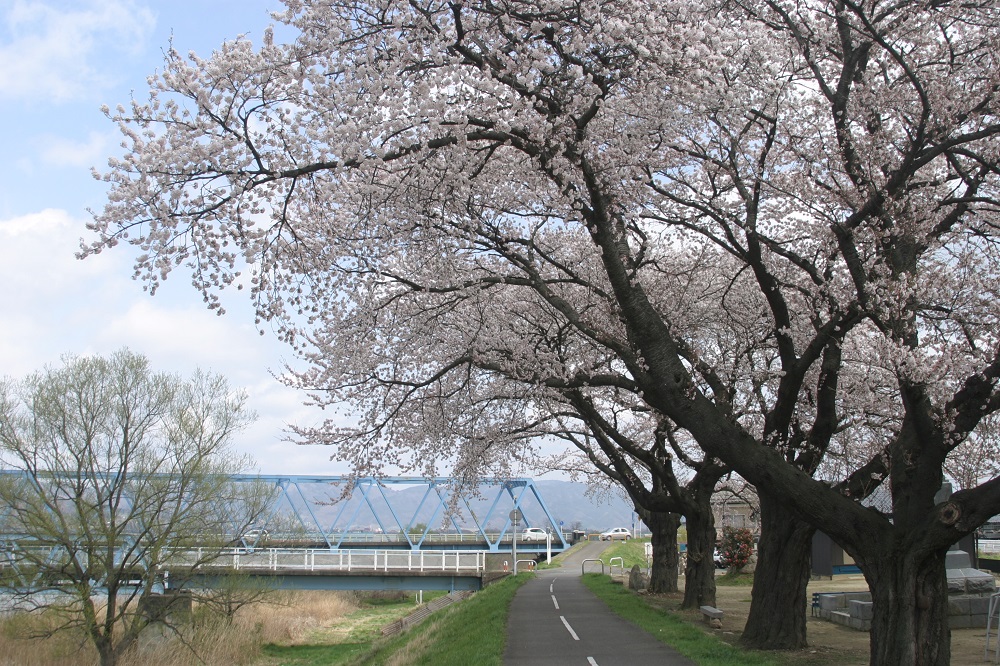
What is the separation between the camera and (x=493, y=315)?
14.5 metres

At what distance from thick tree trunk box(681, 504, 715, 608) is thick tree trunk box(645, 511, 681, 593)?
4778 millimetres

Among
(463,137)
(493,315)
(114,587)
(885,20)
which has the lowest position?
(114,587)

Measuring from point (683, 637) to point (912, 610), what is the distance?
5.64 meters

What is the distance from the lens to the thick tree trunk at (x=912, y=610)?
8836 mm

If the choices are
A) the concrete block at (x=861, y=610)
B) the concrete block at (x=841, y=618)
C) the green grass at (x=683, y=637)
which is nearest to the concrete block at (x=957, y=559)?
the concrete block at (x=841, y=618)

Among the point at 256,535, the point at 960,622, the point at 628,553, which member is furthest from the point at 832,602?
the point at 628,553

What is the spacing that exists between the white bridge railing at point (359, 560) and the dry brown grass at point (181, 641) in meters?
1.57

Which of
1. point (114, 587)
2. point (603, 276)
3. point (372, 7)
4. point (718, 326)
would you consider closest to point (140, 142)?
point (372, 7)

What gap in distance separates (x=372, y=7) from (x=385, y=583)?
99.1 feet

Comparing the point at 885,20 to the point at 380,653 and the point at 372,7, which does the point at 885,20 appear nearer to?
the point at 372,7

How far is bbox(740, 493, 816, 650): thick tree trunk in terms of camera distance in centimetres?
1239

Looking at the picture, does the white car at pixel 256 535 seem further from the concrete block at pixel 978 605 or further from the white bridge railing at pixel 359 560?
the concrete block at pixel 978 605

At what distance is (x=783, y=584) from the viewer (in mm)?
12523

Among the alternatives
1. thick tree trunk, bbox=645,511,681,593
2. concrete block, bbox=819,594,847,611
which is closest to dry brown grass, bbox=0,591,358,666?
thick tree trunk, bbox=645,511,681,593
